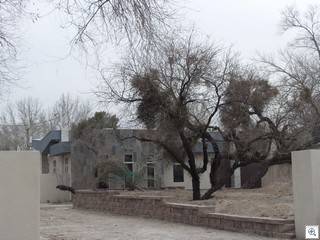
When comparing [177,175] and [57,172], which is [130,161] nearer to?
[177,175]

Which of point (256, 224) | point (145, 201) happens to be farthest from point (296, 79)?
point (256, 224)

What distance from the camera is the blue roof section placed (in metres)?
35.8

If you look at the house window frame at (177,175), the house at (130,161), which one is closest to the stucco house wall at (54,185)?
the house at (130,161)

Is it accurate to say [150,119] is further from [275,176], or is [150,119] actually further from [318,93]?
[275,176]

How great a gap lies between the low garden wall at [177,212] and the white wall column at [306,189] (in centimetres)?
45

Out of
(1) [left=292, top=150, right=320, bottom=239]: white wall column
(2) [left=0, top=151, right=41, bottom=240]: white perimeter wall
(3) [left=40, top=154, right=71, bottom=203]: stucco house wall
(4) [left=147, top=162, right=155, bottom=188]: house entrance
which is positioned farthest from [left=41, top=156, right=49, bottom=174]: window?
(2) [left=0, top=151, right=41, bottom=240]: white perimeter wall

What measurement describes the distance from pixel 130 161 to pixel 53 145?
7.17m

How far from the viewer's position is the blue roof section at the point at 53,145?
35.8m

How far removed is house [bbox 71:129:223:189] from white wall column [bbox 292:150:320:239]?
20091 mm

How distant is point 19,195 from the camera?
31.1ft

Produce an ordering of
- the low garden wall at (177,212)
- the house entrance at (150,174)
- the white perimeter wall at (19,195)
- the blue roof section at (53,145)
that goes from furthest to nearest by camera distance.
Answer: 1. the blue roof section at (53,145)
2. the house entrance at (150,174)
3. the low garden wall at (177,212)
4. the white perimeter wall at (19,195)

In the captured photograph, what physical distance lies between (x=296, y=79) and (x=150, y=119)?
29.7ft

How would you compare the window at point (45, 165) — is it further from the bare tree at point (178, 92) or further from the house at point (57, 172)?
the bare tree at point (178, 92)

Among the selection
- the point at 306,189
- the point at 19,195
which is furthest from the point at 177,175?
the point at 19,195
